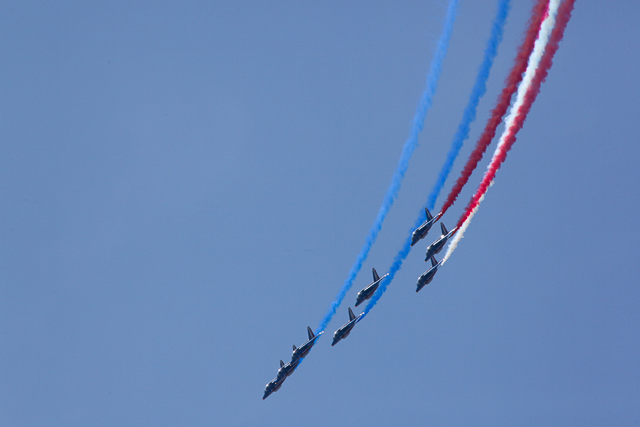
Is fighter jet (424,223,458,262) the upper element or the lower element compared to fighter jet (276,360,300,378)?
lower

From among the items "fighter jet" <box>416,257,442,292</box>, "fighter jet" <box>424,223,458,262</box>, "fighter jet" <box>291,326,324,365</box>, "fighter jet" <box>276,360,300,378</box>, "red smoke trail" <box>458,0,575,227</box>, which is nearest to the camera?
"red smoke trail" <box>458,0,575,227</box>

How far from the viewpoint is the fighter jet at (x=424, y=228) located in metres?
45.2

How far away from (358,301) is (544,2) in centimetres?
2496

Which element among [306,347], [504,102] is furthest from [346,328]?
[504,102]

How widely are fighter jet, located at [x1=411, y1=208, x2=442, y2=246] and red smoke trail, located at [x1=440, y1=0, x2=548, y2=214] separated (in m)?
4.08

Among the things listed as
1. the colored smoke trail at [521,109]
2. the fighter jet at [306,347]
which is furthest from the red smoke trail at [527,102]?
the fighter jet at [306,347]

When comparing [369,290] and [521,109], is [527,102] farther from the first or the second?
[369,290]

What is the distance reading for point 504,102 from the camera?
110ft

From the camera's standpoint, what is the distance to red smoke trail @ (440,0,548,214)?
29.9m

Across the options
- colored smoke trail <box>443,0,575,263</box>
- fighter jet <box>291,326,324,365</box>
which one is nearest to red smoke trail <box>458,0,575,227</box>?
colored smoke trail <box>443,0,575,263</box>

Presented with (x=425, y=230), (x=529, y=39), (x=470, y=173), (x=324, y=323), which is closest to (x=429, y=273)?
(x=425, y=230)

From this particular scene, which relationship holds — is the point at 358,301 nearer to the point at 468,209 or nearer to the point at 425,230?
the point at 425,230

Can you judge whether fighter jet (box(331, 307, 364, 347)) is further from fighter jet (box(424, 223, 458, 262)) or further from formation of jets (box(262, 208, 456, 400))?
fighter jet (box(424, 223, 458, 262))

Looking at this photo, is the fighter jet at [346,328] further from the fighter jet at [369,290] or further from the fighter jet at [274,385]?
the fighter jet at [274,385]
